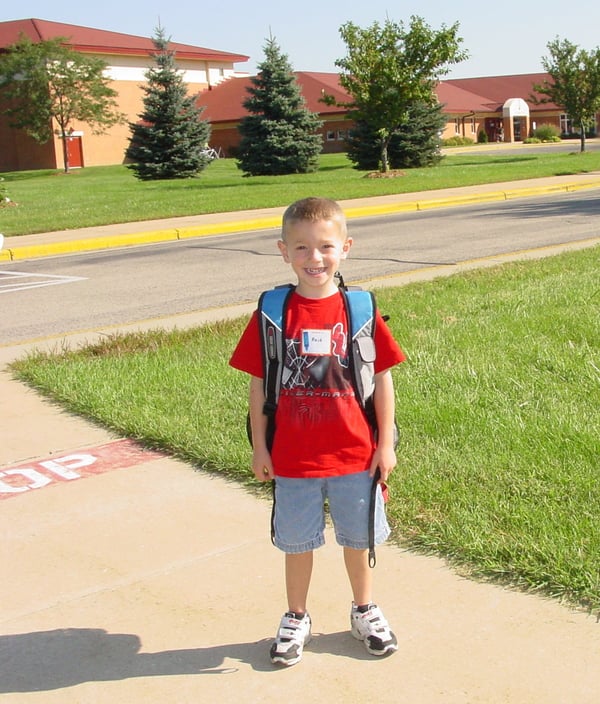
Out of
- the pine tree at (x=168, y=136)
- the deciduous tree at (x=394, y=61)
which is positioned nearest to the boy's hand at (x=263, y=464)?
the deciduous tree at (x=394, y=61)

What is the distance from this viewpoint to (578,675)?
2828 millimetres

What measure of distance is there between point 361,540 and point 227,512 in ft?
4.40

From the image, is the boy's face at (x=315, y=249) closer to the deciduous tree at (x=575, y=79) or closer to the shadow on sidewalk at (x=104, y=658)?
the shadow on sidewalk at (x=104, y=658)

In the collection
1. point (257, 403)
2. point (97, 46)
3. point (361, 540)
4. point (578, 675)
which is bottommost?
point (578, 675)

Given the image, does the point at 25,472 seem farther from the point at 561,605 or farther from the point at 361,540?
the point at 561,605

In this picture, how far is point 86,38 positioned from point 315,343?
65397 millimetres

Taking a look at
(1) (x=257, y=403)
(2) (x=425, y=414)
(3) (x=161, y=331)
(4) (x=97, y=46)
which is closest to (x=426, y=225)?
(3) (x=161, y=331)

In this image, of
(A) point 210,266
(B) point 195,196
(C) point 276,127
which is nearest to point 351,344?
(A) point 210,266

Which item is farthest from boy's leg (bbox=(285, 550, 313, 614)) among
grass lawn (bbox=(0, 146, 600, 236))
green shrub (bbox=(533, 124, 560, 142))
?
green shrub (bbox=(533, 124, 560, 142))

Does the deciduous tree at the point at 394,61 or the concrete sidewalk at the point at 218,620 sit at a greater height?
the deciduous tree at the point at 394,61

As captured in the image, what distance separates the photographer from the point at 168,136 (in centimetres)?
3809

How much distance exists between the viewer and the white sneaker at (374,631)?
3.02m

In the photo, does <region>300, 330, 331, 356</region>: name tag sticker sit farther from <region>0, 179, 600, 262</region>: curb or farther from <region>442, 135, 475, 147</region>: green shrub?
<region>442, 135, 475, 147</region>: green shrub

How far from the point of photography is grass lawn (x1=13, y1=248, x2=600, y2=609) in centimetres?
370
